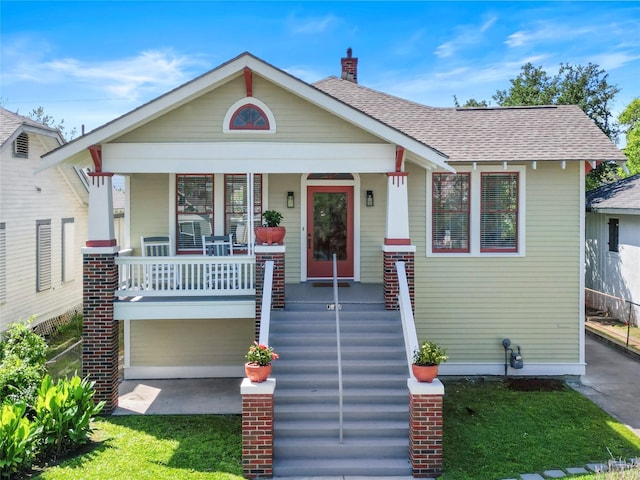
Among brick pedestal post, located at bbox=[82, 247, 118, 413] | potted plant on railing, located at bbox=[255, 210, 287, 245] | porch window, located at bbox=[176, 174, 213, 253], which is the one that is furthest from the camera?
porch window, located at bbox=[176, 174, 213, 253]

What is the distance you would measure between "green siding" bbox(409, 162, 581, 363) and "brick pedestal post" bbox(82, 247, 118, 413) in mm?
6159

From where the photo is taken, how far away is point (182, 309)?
9258mm

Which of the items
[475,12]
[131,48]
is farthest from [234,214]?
[131,48]

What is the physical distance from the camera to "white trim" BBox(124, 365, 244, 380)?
11133 mm

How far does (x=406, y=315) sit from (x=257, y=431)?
2937mm

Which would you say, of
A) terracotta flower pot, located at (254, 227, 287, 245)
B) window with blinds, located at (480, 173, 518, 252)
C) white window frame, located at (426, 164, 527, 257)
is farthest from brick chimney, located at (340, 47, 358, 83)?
terracotta flower pot, located at (254, 227, 287, 245)

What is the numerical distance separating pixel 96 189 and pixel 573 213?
962 cm

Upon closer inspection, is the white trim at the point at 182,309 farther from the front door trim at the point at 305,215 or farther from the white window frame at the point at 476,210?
the white window frame at the point at 476,210

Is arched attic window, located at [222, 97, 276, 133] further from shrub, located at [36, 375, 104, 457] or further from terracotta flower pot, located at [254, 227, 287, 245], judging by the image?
shrub, located at [36, 375, 104, 457]

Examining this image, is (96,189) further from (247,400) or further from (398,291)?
(398,291)

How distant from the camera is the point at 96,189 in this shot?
30.1 feet

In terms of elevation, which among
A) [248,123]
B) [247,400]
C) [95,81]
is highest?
[95,81]

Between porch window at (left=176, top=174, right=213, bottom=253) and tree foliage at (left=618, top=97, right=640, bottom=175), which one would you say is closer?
porch window at (left=176, top=174, right=213, bottom=253)

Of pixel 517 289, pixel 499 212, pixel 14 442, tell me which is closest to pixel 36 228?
pixel 14 442
